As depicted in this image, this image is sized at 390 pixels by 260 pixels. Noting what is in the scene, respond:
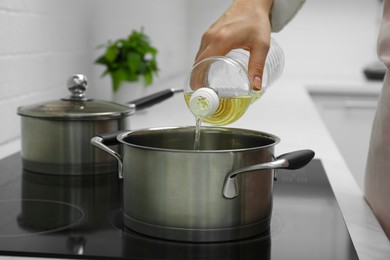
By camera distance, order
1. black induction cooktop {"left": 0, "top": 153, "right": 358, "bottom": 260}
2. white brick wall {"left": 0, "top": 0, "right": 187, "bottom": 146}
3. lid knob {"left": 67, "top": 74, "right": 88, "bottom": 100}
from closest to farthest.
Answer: black induction cooktop {"left": 0, "top": 153, "right": 358, "bottom": 260} < lid knob {"left": 67, "top": 74, "right": 88, "bottom": 100} < white brick wall {"left": 0, "top": 0, "right": 187, "bottom": 146}

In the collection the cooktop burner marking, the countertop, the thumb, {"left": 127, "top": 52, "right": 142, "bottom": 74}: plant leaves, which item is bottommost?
the countertop

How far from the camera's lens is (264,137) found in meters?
0.83

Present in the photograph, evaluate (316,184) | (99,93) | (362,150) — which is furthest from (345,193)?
(362,150)

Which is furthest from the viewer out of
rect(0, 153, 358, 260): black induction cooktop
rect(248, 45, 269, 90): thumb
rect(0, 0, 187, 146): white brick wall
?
rect(0, 0, 187, 146): white brick wall

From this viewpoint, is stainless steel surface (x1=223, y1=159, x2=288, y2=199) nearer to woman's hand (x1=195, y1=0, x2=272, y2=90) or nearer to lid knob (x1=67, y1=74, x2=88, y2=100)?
woman's hand (x1=195, y1=0, x2=272, y2=90)

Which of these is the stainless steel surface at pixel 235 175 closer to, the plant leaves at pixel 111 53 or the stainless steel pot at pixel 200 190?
the stainless steel pot at pixel 200 190

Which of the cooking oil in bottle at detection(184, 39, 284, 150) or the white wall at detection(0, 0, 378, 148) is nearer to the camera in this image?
the cooking oil in bottle at detection(184, 39, 284, 150)

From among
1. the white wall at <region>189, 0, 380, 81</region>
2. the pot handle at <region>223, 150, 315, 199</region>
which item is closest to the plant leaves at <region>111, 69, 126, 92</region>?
the pot handle at <region>223, 150, 315, 199</region>

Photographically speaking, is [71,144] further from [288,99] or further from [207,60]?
[288,99]

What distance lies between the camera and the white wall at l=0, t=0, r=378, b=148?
1392 mm

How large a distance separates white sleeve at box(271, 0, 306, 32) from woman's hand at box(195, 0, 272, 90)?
17cm

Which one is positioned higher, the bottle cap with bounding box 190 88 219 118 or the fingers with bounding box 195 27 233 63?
the fingers with bounding box 195 27 233 63

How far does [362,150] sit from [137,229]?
2.41 meters

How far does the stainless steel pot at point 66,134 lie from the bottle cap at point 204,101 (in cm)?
31
